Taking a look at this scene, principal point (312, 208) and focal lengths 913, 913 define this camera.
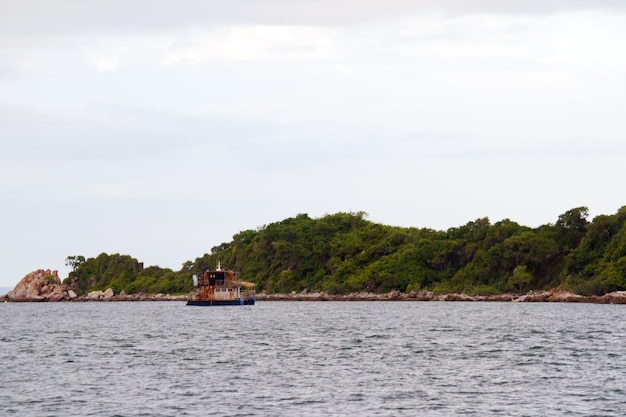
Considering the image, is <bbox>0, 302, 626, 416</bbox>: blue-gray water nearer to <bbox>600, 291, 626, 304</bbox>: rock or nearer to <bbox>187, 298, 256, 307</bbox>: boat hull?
<bbox>600, 291, 626, 304</bbox>: rock

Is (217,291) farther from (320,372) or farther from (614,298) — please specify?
(320,372)

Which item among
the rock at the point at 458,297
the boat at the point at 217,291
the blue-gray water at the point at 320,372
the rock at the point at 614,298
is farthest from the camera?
the rock at the point at 458,297

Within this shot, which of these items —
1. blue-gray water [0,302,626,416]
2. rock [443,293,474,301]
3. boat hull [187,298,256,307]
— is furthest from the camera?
A: rock [443,293,474,301]

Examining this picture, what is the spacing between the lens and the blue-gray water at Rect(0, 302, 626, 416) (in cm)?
4166

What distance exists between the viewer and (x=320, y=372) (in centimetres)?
5472

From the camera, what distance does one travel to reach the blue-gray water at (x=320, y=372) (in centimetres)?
4166

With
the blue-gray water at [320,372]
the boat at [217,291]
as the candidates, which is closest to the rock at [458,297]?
the boat at [217,291]

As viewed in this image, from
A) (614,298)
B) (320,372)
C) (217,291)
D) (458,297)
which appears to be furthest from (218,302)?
(320,372)

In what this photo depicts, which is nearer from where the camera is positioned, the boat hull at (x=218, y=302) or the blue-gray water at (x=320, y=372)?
the blue-gray water at (x=320, y=372)

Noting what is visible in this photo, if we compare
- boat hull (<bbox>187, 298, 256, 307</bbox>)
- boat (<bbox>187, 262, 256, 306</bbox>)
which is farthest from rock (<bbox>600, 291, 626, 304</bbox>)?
boat hull (<bbox>187, 298, 256, 307</bbox>)

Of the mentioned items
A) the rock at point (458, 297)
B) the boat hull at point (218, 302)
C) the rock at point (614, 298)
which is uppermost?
the rock at point (458, 297)

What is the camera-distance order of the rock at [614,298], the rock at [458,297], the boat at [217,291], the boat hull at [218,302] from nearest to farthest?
the rock at [614,298] < the boat at [217,291] < the boat hull at [218,302] < the rock at [458,297]

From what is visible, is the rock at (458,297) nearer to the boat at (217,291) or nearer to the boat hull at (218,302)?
the boat at (217,291)

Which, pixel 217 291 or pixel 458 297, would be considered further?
pixel 458 297
